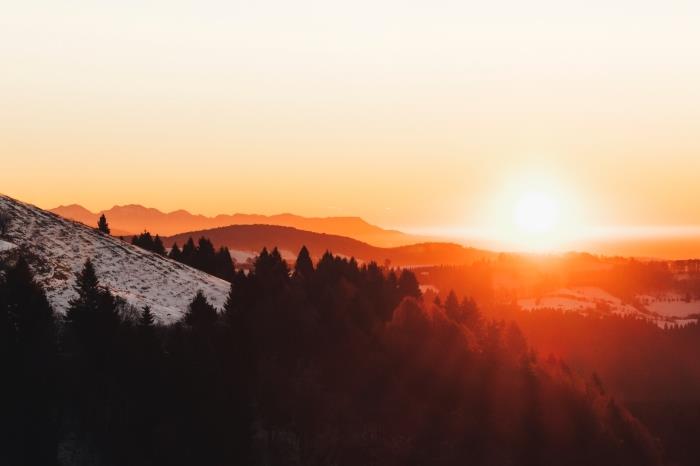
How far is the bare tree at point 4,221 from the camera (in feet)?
271

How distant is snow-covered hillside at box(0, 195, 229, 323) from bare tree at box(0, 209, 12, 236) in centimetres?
53

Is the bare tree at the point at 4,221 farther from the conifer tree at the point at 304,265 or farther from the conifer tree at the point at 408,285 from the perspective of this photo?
the conifer tree at the point at 408,285

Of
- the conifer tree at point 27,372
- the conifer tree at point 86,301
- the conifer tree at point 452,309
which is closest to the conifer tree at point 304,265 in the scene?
the conifer tree at point 452,309

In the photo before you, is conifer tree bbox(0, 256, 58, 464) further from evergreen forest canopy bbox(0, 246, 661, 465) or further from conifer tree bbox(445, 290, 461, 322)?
conifer tree bbox(445, 290, 461, 322)

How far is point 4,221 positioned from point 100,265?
13.2 m

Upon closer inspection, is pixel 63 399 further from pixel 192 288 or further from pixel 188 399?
pixel 192 288

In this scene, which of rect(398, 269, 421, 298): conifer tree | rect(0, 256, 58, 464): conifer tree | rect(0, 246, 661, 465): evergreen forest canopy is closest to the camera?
rect(0, 256, 58, 464): conifer tree

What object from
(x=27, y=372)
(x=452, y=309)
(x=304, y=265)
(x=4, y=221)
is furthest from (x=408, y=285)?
(x=27, y=372)

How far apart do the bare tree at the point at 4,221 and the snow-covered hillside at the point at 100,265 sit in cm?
53

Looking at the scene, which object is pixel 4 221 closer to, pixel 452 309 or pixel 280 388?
pixel 280 388

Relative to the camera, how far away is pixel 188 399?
2115 inches

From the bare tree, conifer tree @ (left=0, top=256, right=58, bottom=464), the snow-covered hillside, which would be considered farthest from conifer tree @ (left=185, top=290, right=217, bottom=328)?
the bare tree

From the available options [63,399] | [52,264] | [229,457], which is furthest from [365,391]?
[52,264]

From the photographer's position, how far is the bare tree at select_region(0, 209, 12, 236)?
82644mm
